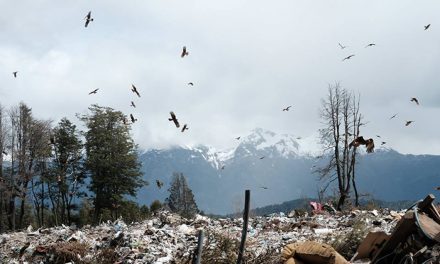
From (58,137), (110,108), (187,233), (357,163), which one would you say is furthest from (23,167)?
(187,233)

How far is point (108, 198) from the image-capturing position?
106 ft

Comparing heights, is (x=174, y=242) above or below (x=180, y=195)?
below

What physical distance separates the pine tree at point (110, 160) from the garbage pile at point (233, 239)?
2083 centimetres

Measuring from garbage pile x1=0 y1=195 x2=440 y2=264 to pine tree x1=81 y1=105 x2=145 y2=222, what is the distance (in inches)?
820

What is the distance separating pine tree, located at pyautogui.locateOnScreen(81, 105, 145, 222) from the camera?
3266 cm

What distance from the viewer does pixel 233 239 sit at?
840 centimetres

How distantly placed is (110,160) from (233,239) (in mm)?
25701

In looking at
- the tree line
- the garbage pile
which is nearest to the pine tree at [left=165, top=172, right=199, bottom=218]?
the tree line

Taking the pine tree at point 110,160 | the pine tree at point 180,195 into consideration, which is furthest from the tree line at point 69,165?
the pine tree at point 180,195

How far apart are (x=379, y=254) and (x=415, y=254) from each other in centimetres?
59

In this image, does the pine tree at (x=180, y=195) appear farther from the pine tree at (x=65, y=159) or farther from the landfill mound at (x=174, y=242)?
the landfill mound at (x=174, y=242)

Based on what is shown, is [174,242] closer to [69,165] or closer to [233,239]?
[233,239]

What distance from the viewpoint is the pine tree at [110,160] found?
32.7 meters

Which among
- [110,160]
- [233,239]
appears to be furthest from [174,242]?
[110,160]
